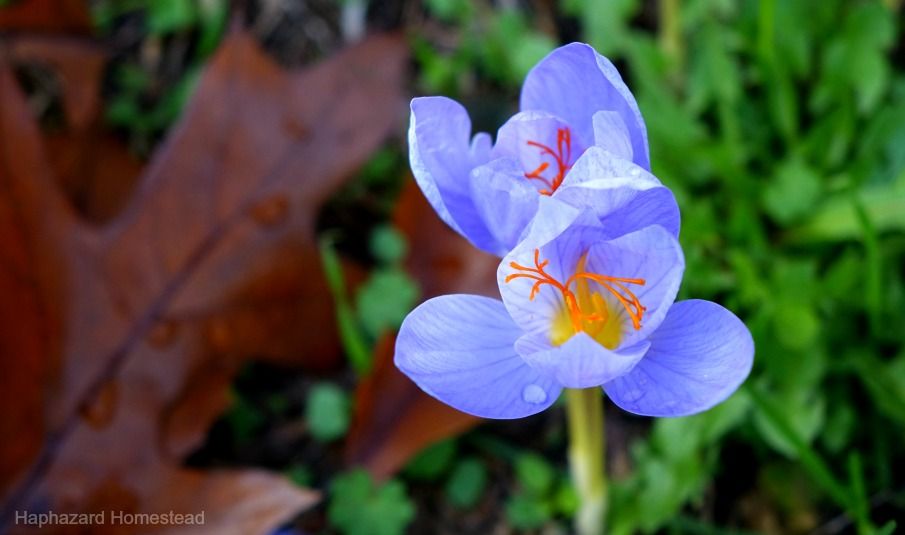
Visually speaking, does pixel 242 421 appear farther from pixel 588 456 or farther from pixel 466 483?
pixel 588 456

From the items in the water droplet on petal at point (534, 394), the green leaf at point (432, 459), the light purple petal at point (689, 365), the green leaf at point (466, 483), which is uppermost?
the light purple petal at point (689, 365)

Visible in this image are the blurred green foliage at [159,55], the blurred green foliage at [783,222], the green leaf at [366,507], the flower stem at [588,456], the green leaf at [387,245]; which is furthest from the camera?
the blurred green foliage at [159,55]

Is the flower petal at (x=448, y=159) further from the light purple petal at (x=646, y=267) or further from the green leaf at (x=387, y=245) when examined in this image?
the green leaf at (x=387, y=245)

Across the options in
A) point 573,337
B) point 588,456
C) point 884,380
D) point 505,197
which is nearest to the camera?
point 573,337

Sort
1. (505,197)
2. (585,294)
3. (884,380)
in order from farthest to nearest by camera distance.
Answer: (884,380)
(585,294)
(505,197)

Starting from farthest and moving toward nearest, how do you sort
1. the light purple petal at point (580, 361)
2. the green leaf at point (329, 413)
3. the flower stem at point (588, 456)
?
1. the green leaf at point (329, 413)
2. the flower stem at point (588, 456)
3. the light purple petal at point (580, 361)

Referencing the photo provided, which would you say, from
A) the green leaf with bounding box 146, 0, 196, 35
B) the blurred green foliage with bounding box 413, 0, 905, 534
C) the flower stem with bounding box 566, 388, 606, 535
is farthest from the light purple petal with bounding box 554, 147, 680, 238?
the green leaf with bounding box 146, 0, 196, 35

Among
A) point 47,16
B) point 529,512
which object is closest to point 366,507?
point 529,512

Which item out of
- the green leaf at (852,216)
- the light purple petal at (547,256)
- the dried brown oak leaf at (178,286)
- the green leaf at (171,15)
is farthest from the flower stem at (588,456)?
the green leaf at (171,15)
